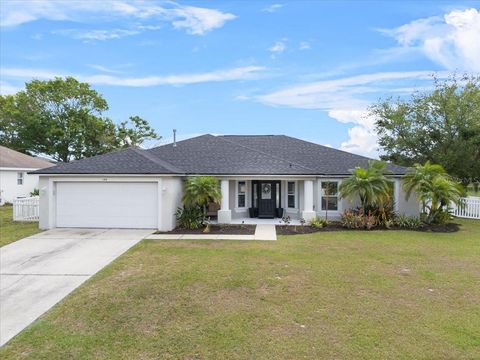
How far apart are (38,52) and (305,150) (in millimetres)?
16183

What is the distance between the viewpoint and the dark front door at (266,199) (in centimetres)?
1750

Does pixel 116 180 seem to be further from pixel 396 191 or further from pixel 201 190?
pixel 396 191

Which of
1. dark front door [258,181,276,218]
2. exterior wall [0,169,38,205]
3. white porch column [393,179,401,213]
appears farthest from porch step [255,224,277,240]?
exterior wall [0,169,38,205]

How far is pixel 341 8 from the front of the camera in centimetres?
1309

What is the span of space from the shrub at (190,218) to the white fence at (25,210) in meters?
7.53

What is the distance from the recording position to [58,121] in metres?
37.6

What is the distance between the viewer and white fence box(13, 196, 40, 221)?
16.7 m

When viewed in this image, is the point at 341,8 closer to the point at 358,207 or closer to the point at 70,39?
the point at 358,207

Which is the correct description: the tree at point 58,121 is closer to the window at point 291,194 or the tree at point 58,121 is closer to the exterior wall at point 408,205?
the window at point 291,194

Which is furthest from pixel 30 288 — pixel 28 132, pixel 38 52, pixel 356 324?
pixel 28 132

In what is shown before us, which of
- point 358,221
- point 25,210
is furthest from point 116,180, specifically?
point 358,221

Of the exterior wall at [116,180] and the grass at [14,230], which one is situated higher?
the exterior wall at [116,180]

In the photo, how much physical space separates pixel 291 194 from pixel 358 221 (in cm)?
398

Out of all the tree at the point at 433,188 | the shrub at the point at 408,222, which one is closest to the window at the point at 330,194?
the shrub at the point at 408,222
